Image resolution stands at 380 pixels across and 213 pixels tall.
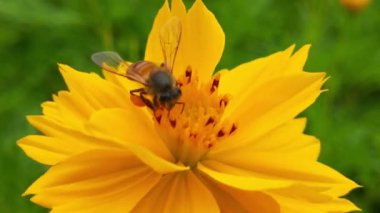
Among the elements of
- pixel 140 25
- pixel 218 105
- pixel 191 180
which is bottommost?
pixel 191 180

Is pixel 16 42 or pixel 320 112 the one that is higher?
pixel 16 42

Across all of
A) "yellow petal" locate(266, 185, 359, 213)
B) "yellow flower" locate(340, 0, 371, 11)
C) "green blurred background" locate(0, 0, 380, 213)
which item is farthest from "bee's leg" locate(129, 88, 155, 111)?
"yellow flower" locate(340, 0, 371, 11)

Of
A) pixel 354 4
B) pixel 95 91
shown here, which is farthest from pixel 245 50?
pixel 95 91

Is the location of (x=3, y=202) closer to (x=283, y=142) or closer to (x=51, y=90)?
(x=51, y=90)

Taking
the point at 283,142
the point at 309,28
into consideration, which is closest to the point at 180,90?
the point at 283,142

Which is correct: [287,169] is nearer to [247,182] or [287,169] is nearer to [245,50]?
[247,182]

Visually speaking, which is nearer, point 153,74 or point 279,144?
point 153,74
